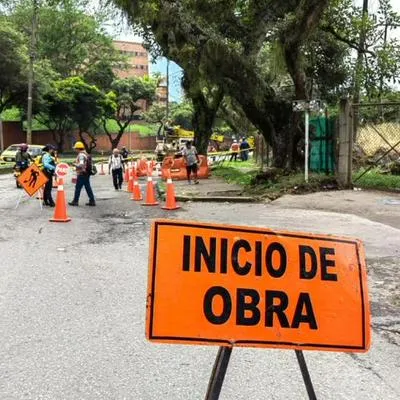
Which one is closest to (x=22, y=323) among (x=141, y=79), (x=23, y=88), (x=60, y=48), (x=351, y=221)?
(x=351, y=221)

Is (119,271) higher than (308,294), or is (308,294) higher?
(308,294)

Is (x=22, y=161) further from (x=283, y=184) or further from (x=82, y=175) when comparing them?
(x=283, y=184)

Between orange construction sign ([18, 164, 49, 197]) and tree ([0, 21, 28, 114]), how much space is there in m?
26.0

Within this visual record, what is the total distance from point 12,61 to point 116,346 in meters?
36.9

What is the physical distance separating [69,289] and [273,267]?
3.96 m

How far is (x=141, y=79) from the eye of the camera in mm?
64562

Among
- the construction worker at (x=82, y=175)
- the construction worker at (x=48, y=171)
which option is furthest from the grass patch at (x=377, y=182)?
the construction worker at (x=48, y=171)

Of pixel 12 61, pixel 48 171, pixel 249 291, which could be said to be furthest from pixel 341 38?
pixel 12 61

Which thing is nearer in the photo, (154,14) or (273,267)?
(273,267)

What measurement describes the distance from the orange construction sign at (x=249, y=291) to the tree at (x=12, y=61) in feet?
124

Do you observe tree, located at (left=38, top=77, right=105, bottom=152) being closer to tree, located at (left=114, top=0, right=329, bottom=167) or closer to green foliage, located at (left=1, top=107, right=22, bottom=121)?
green foliage, located at (left=1, top=107, right=22, bottom=121)

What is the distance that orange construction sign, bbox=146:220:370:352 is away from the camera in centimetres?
316

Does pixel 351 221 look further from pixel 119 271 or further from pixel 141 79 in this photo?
pixel 141 79

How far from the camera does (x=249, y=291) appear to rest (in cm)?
322
